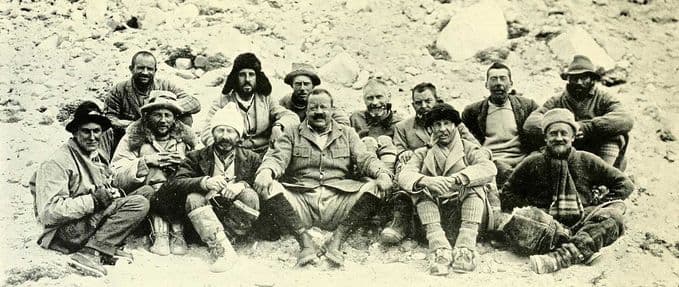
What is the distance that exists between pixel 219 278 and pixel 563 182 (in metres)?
1.96

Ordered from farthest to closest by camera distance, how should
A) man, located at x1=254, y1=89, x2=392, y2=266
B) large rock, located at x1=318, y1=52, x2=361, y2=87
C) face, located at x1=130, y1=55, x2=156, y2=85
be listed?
large rock, located at x1=318, y1=52, x2=361, y2=87 → face, located at x1=130, y1=55, x2=156, y2=85 → man, located at x1=254, y1=89, x2=392, y2=266

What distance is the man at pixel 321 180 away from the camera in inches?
192

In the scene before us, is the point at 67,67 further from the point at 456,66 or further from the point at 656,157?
the point at 656,157

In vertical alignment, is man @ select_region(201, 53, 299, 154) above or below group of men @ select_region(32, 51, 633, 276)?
above

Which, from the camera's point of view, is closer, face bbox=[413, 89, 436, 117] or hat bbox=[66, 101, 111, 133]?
hat bbox=[66, 101, 111, 133]

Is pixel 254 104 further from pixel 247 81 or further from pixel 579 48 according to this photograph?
pixel 579 48

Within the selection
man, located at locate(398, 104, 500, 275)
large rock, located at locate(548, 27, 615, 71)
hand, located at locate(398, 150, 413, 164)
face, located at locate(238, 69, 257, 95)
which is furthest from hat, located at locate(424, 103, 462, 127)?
large rock, located at locate(548, 27, 615, 71)

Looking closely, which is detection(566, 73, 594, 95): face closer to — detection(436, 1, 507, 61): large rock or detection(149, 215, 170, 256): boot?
detection(436, 1, 507, 61): large rock

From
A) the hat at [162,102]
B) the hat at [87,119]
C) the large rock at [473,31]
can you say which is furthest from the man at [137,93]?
the large rock at [473,31]

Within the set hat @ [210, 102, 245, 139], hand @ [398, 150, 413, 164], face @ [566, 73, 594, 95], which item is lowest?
hand @ [398, 150, 413, 164]

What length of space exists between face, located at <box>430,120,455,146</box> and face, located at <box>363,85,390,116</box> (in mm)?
494

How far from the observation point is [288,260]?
4.95 meters

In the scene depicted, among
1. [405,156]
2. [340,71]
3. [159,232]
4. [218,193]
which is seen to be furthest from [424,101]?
[159,232]

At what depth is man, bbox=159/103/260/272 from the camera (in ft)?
15.8
